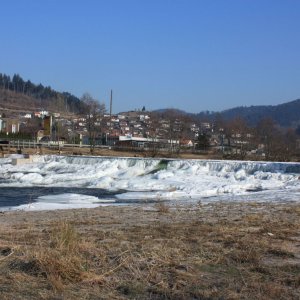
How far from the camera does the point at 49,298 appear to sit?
17.2 feet

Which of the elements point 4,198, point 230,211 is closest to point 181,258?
point 230,211

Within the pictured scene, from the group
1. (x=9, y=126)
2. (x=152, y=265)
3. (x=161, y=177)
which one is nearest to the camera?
(x=152, y=265)

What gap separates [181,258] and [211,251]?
0.75 meters

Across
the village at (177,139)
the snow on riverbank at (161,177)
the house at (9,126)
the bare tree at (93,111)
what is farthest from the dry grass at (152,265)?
the house at (9,126)

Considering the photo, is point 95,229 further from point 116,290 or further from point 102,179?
point 102,179

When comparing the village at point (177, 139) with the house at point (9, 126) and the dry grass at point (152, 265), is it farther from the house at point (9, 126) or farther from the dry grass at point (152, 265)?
the dry grass at point (152, 265)

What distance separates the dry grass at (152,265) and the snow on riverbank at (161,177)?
15402 millimetres

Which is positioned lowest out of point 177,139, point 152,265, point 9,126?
point 152,265

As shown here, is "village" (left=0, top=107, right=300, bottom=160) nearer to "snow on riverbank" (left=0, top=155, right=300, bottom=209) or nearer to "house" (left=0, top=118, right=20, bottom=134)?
"house" (left=0, top=118, right=20, bottom=134)

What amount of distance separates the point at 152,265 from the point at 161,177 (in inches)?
1185

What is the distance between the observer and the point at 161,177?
3653 centimetres

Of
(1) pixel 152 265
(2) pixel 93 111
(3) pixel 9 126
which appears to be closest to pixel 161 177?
(1) pixel 152 265

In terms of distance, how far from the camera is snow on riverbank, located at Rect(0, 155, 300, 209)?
96.6ft

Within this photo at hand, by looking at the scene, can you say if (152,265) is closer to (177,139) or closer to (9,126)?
(177,139)
